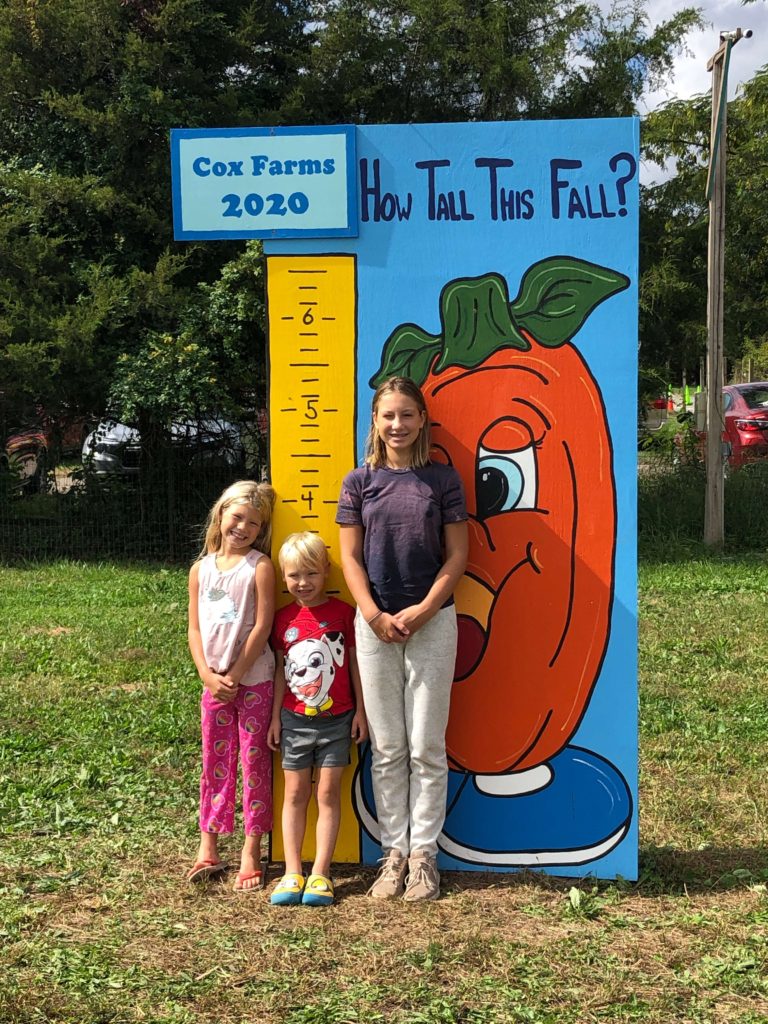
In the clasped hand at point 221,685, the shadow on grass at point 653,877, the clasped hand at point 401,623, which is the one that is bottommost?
the shadow on grass at point 653,877

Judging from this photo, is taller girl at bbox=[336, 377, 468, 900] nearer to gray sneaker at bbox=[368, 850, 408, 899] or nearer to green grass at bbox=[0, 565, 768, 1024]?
gray sneaker at bbox=[368, 850, 408, 899]

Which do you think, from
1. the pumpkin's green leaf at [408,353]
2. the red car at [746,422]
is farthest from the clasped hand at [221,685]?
the red car at [746,422]

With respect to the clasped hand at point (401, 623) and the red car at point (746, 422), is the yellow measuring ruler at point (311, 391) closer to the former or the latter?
the clasped hand at point (401, 623)

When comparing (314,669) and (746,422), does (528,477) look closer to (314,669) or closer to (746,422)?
(314,669)

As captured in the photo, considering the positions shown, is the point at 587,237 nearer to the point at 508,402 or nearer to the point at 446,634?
the point at 508,402

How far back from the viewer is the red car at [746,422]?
12820mm

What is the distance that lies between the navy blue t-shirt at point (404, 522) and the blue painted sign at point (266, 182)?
0.93 metres

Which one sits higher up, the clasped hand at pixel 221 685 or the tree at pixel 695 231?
the tree at pixel 695 231

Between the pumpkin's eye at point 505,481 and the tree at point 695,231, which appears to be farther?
the tree at point 695,231

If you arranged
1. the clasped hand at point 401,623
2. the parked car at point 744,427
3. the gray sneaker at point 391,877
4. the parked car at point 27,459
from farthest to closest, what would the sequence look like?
the parked car at point 744,427 → the parked car at point 27,459 → the gray sneaker at point 391,877 → the clasped hand at point 401,623

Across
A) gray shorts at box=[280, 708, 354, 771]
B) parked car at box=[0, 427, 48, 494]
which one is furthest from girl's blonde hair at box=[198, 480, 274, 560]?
parked car at box=[0, 427, 48, 494]

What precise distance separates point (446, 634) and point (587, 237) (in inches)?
58.7

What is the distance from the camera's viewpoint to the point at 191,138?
366 cm

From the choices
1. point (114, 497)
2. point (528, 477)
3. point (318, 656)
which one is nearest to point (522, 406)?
point (528, 477)
